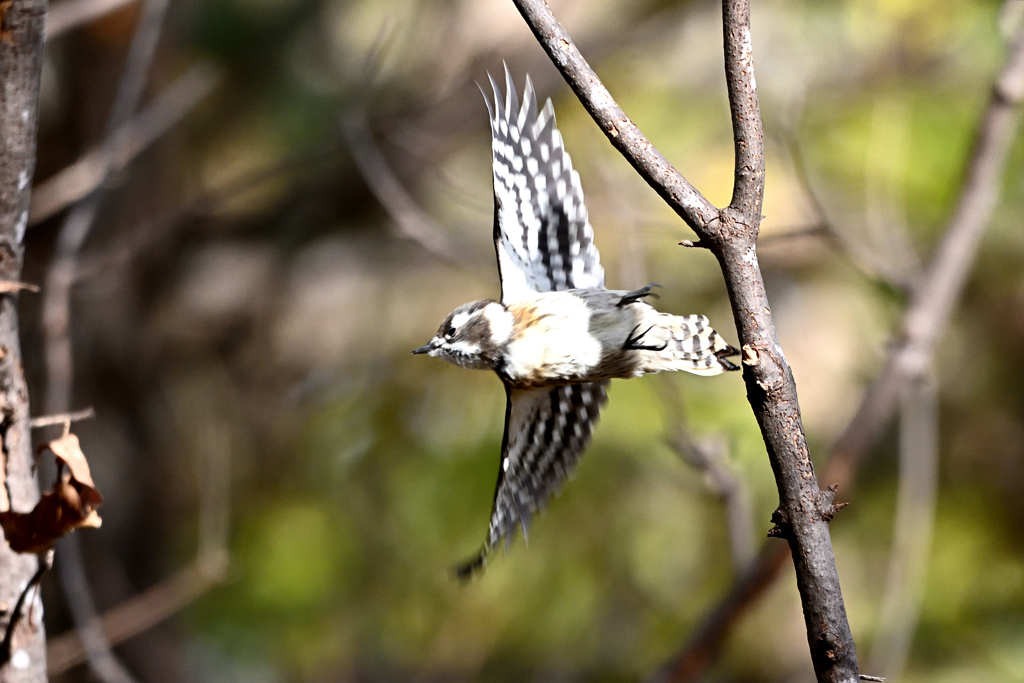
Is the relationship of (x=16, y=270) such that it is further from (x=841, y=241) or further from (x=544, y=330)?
(x=841, y=241)

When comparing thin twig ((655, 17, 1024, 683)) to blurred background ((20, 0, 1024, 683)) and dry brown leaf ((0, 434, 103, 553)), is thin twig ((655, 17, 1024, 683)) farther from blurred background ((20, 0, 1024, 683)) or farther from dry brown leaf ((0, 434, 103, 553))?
dry brown leaf ((0, 434, 103, 553))

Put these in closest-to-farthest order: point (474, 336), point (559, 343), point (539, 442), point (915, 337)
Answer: point (559, 343) < point (474, 336) < point (539, 442) < point (915, 337)

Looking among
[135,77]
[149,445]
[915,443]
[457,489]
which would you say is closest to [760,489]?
[915,443]

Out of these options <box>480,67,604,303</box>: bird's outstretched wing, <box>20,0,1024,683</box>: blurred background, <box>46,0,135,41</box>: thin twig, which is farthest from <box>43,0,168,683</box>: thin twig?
<box>480,67,604,303</box>: bird's outstretched wing

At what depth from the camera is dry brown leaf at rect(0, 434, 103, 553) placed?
1083mm

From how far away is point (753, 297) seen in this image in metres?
1.13

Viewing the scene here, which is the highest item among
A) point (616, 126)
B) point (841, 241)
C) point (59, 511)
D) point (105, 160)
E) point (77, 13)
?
point (77, 13)

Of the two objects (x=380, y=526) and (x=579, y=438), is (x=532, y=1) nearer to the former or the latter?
(x=579, y=438)

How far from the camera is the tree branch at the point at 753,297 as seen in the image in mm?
1105

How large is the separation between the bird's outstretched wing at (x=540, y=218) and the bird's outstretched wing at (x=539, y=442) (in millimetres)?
253

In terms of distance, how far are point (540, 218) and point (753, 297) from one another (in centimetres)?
111

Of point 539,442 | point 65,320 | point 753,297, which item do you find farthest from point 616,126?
point 65,320

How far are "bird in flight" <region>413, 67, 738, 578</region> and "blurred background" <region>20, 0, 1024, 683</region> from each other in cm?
132

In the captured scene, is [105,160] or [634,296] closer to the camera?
[634,296]
